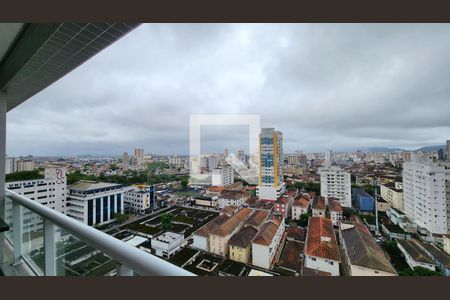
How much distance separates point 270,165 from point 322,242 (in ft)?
17.1

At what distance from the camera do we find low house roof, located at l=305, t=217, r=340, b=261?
404cm

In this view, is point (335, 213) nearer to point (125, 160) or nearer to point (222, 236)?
point (222, 236)

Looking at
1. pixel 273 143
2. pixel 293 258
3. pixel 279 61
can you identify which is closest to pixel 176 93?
pixel 279 61

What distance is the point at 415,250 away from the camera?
4262 millimetres

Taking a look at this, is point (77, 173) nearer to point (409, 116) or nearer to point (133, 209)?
point (133, 209)

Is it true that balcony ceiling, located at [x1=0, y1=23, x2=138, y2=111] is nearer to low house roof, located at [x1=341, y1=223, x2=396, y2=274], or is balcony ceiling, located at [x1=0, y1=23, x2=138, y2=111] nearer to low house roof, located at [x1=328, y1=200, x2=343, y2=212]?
low house roof, located at [x1=341, y1=223, x2=396, y2=274]

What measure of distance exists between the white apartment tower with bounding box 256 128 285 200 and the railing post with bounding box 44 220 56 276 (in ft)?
28.0

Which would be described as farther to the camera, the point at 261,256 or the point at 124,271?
the point at 261,256

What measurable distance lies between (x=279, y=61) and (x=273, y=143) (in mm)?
4877

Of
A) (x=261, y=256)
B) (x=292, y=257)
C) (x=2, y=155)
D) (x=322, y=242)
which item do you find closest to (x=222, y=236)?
(x=261, y=256)

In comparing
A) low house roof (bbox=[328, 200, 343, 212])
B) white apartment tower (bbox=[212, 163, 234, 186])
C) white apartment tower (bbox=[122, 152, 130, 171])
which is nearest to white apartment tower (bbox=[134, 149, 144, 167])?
white apartment tower (bbox=[122, 152, 130, 171])

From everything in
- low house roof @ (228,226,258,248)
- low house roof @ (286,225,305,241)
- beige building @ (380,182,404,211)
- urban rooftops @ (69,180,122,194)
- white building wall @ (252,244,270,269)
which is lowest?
low house roof @ (286,225,305,241)

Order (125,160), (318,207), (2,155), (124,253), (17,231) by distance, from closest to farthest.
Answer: (124,253)
(17,231)
(2,155)
(125,160)
(318,207)

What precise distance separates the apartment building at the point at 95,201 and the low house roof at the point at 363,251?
18.3ft
